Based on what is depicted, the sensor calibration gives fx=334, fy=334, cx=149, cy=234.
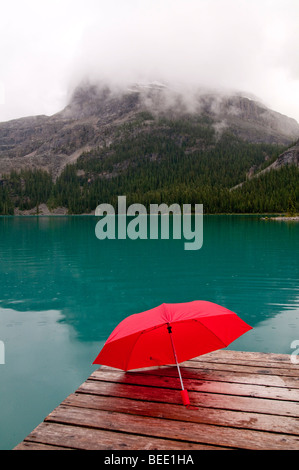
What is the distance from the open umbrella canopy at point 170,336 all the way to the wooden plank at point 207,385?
277mm

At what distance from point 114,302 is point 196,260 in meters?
15.4

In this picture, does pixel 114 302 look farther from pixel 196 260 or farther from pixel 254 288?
pixel 196 260

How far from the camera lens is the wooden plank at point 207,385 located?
6.15 meters

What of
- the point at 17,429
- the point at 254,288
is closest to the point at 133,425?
the point at 17,429

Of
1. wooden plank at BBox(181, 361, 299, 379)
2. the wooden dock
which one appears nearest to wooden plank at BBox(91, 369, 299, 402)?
the wooden dock

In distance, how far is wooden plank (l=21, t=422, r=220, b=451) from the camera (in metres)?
4.72

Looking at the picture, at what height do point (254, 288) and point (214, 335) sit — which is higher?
point (214, 335)

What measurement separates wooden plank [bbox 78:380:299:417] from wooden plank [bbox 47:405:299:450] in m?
0.62

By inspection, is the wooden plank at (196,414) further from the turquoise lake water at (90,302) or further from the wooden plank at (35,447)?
the turquoise lake water at (90,302)

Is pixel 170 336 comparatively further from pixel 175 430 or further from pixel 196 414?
pixel 175 430

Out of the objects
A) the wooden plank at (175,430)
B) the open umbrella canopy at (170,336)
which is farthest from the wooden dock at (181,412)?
the open umbrella canopy at (170,336)

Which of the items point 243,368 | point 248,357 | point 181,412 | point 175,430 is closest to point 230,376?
point 243,368

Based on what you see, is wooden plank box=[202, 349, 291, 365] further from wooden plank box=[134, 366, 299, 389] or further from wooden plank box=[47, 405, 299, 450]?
wooden plank box=[47, 405, 299, 450]

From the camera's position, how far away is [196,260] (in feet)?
107
